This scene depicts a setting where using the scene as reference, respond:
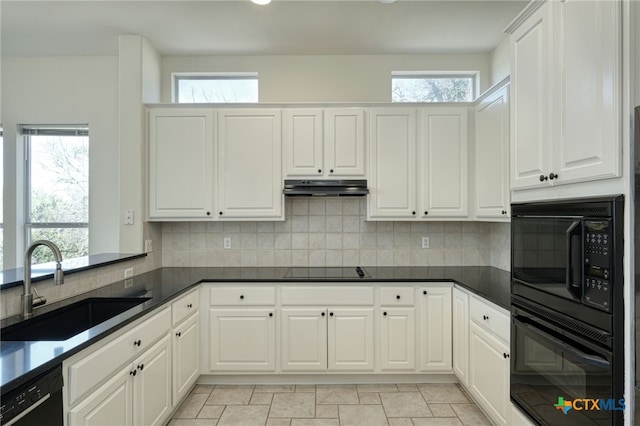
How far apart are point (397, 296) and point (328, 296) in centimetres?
56

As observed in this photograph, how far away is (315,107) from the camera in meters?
3.01

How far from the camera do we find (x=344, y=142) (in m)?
3.01

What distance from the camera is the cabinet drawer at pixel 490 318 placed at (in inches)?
76.4

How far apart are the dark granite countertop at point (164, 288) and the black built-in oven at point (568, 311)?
0.36 meters

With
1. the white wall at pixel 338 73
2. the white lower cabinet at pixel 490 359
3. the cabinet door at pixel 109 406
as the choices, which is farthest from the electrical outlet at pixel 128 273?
the white lower cabinet at pixel 490 359

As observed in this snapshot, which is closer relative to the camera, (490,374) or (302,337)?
(490,374)

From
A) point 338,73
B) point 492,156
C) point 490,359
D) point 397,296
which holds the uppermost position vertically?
point 338,73

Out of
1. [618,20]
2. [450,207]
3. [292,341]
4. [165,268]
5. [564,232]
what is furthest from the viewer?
[165,268]

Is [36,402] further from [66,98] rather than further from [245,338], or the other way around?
[66,98]

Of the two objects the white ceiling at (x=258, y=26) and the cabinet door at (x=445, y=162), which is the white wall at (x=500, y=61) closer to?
the white ceiling at (x=258, y=26)

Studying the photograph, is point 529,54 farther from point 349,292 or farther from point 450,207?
point 349,292

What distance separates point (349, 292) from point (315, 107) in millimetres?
1643

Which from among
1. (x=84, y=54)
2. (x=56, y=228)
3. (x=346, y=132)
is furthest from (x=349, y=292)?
(x=84, y=54)

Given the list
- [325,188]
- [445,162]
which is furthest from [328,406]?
[445,162]
